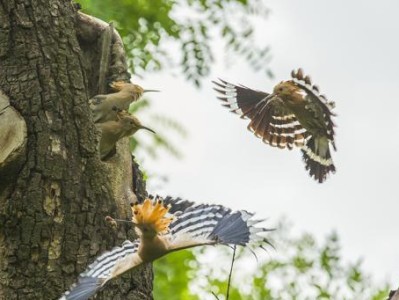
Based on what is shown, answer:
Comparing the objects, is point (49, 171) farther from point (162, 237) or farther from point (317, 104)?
point (317, 104)

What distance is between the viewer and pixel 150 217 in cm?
555

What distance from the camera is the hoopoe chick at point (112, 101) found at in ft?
22.5

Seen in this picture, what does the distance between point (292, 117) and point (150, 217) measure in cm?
240

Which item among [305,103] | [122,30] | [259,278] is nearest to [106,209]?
[305,103]

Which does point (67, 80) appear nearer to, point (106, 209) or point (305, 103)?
point (106, 209)

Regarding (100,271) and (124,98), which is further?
(124,98)

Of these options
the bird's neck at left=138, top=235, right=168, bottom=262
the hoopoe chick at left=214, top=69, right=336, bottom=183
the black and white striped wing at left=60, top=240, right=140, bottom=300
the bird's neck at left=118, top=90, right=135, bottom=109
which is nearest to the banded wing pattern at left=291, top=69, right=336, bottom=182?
the hoopoe chick at left=214, top=69, right=336, bottom=183

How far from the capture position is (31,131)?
603 centimetres

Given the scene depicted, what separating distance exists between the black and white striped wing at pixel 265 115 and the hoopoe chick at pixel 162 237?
202 centimetres

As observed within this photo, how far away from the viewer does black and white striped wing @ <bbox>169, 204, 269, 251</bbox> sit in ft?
17.8

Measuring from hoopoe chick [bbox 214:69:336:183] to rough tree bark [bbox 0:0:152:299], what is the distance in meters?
1.45

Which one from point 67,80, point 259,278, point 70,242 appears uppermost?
point 67,80

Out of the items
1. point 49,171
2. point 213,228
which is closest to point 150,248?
point 213,228

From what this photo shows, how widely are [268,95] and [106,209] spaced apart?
6.62 ft
